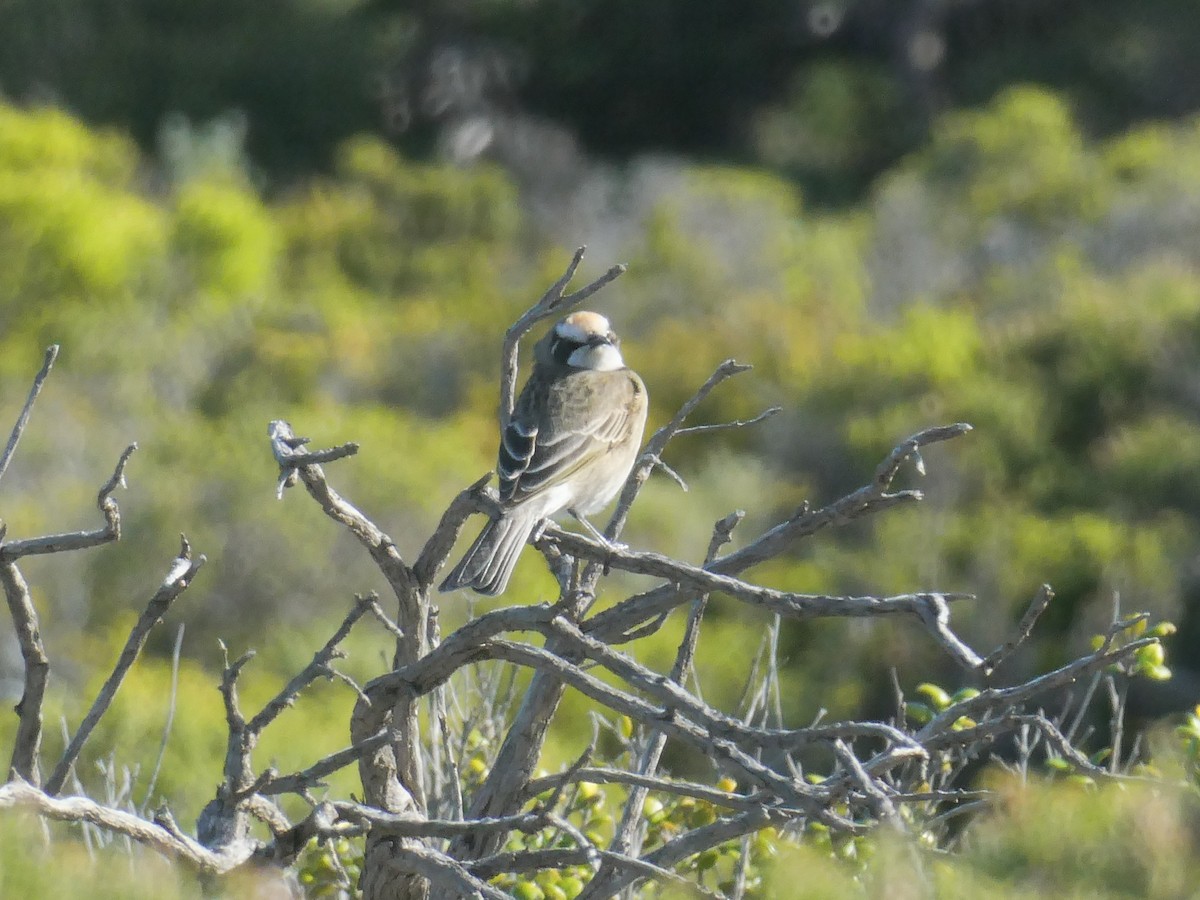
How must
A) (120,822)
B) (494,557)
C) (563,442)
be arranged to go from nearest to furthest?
(120,822) → (494,557) → (563,442)

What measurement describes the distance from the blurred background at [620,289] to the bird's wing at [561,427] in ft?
5.25

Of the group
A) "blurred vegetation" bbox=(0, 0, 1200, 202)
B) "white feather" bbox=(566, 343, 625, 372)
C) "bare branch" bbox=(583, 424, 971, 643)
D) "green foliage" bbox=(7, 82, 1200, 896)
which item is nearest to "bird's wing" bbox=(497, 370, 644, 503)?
"white feather" bbox=(566, 343, 625, 372)

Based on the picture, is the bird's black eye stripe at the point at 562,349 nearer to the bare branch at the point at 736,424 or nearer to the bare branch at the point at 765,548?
the bare branch at the point at 736,424

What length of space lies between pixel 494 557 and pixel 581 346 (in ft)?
4.55

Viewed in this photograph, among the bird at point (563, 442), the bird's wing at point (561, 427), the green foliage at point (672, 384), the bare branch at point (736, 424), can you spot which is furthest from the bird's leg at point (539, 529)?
the green foliage at point (672, 384)

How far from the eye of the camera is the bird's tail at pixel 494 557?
3562mm

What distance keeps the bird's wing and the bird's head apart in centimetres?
14

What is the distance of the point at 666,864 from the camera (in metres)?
2.56

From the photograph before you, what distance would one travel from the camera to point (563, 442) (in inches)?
171

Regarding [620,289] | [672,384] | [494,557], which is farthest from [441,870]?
[620,289]

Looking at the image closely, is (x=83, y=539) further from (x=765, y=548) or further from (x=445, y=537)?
(x=765, y=548)

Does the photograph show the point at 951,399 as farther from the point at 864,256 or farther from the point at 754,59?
the point at 754,59

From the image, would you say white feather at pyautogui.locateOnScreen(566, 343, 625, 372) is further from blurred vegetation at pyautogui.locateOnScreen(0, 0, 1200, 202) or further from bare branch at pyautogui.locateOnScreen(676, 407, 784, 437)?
blurred vegetation at pyautogui.locateOnScreen(0, 0, 1200, 202)

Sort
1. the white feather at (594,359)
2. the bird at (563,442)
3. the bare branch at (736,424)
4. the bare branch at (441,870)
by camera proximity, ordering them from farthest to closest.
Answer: the white feather at (594,359)
the bird at (563,442)
the bare branch at (736,424)
the bare branch at (441,870)
